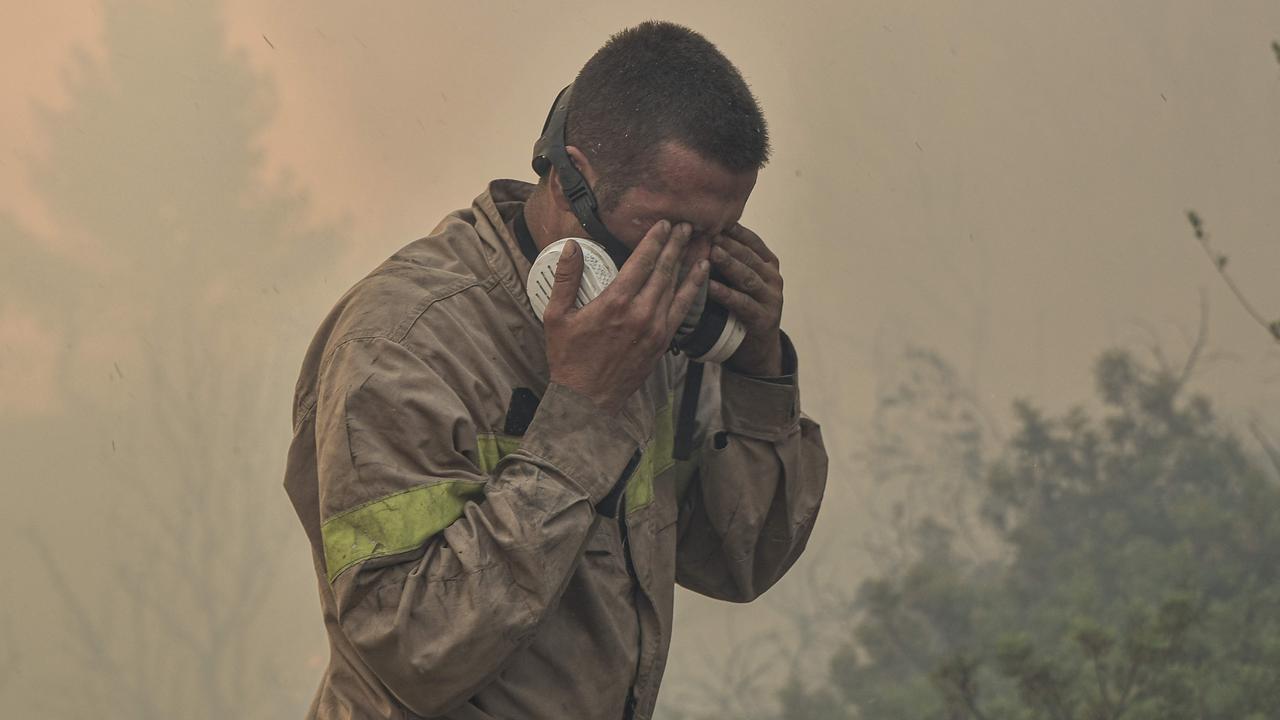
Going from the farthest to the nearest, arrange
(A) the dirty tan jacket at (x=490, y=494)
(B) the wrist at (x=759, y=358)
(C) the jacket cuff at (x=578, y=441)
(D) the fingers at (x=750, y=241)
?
(B) the wrist at (x=759, y=358) < (D) the fingers at (x=750, y=241) < (C) the jacket cuff at (x=578, y=441) < (A) the dirty tan jacket at (x=490, y=494)

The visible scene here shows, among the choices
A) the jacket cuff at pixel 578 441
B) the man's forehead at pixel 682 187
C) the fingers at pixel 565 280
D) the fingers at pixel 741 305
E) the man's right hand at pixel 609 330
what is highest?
the man's forehead at pixel 682 187

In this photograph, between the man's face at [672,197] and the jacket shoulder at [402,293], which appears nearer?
the jacket shoulder at [402,293]

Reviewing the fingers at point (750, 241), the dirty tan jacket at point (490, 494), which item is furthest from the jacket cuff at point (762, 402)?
the fingers at point (750, 241)

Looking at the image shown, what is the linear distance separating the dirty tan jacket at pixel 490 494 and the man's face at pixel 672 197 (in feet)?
0.60

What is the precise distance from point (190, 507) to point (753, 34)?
7.26ft

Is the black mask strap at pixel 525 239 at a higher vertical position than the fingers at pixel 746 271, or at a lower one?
higher

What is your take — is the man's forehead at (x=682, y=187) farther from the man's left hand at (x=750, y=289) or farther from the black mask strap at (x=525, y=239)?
the black mask strap at (x=525, y=239)

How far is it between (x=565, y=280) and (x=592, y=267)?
0.05 m

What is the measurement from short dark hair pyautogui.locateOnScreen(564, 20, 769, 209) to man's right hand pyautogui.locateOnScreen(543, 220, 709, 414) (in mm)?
213

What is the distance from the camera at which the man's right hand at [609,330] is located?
210 centimetres

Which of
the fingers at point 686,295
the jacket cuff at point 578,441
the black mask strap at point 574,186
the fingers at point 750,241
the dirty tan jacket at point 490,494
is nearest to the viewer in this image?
the dirty tan jacket at point 490,494

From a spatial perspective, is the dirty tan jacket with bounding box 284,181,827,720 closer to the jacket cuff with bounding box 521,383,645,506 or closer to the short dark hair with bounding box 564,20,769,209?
the jacket cuff with bounding box 521,383,645,506

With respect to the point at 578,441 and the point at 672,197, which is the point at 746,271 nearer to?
the point at 672,197

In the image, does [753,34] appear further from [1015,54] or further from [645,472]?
[645,472]
